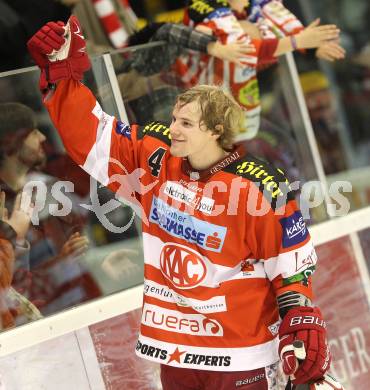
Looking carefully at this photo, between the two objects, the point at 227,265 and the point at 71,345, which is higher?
the point at 227,265

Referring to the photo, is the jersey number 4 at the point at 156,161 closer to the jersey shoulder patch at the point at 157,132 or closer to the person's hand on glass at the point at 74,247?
the jersey shoulder patch at the point at 157,132

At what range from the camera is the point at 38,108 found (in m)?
2.92

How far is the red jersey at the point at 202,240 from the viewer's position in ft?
8.21

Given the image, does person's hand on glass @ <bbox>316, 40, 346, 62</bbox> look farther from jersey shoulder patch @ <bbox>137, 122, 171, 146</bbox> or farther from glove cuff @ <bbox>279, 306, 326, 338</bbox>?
glove cuff @ <bbox>279, 306, 326, 338</bbox>

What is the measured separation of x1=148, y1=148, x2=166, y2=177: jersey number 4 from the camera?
262cm

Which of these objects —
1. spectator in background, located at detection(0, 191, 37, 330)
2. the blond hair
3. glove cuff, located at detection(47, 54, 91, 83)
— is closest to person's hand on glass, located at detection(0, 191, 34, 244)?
spectator in background, located at detection(0, 191, 37, 330)

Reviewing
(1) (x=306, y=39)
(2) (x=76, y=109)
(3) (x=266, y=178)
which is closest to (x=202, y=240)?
(3) (x=266, y=178)

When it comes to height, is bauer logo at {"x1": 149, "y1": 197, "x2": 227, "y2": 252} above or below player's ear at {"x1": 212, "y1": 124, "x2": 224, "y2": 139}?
below

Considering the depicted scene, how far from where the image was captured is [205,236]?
2.54 meters

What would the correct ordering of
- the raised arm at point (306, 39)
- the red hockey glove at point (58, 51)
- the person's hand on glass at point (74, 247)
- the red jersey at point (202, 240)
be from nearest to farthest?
the red hockey glove at point (58, 51)
the red jersey at point (202, 240)
the person's hand on glass at point (74, 247)
the raised arm at point (306, 39)

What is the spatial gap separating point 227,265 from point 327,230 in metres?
1.18

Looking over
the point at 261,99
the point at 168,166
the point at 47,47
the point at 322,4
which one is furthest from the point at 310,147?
the point at 47,47

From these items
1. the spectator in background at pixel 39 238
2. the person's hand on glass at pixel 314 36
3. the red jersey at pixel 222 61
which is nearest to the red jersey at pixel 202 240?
the spectator in background at pixel 39 238

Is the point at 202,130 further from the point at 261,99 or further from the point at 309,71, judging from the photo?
the point at 309,71
